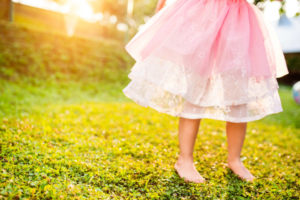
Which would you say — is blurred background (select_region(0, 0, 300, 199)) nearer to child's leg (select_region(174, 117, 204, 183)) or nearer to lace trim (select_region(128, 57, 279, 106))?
child's leg (select_region(174, 117, 204, 183))

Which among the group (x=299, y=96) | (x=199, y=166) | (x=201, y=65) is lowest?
(x=299, y=96)

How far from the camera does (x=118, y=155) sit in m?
2.02

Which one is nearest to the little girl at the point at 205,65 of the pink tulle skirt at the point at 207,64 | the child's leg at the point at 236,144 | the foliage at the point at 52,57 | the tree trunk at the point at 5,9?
the pink tulle skirt at the point at 207,64

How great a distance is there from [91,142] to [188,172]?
0.91m

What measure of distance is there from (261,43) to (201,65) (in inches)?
16.9

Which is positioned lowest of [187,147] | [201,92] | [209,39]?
[187,147]

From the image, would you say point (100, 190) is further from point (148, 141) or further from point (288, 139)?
point (288, 139)

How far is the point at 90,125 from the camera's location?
278 cm

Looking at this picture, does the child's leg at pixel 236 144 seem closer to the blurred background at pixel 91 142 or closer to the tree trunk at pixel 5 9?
the blurred background at pixel 91 142

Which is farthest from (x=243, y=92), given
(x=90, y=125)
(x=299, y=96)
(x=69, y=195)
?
(x=299, y=96)

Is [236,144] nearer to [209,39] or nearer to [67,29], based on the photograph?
[209,39]

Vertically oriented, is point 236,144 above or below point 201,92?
below

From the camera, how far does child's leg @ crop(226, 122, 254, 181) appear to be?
69.9 inches

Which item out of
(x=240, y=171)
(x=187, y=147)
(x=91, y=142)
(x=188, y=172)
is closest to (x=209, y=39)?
(x=187, y=147)
